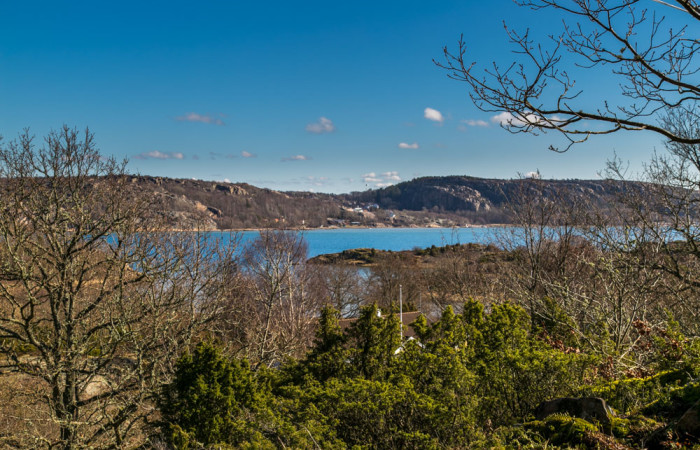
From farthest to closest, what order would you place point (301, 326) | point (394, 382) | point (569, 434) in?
1. point (301, 326)
2. point (394, 382)
3. point (569, 434)

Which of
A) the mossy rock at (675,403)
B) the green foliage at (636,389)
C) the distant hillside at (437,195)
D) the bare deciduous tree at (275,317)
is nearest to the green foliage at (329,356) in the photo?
the green foliage at (636,389)

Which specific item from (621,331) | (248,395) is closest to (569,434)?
(621,331)

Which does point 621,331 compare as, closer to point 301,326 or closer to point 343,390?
point 343,390

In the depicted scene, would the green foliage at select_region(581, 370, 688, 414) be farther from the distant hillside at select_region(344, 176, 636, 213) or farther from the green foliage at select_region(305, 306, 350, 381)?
the distant hillside at select_region(344, 176, 636, 213)

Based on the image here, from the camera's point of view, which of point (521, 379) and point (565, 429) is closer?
point (565, 429)

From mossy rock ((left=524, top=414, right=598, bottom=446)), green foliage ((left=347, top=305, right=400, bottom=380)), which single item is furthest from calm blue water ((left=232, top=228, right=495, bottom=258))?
mossy rock ((left=524, top=414, right=598, bottom=446))

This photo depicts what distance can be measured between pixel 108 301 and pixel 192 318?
2.85 meters

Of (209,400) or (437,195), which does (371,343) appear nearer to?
(209,400)

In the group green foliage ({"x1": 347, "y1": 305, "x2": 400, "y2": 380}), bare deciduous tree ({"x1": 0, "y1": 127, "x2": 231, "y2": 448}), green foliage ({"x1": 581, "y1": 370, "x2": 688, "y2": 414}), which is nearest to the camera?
green foliage ({"x1": 581, "y1": 370, "x2": 688, "y2": 414})

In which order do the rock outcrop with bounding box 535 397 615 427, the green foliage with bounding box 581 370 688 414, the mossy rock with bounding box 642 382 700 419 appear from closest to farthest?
the mossy rock with bounding box 642 382 700 419, the rock outcrop with bounding box 535 397 615 427, the green foliage with bounding box 581 370 688 414

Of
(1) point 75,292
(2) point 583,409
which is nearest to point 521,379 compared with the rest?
(2) point 583,409

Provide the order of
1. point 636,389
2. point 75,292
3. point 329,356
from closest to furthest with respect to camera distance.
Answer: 1. point 636,389
2. point 329,356
3. point 75,292

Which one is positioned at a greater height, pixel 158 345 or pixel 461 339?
pixel 461 339

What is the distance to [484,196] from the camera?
13450 cm
